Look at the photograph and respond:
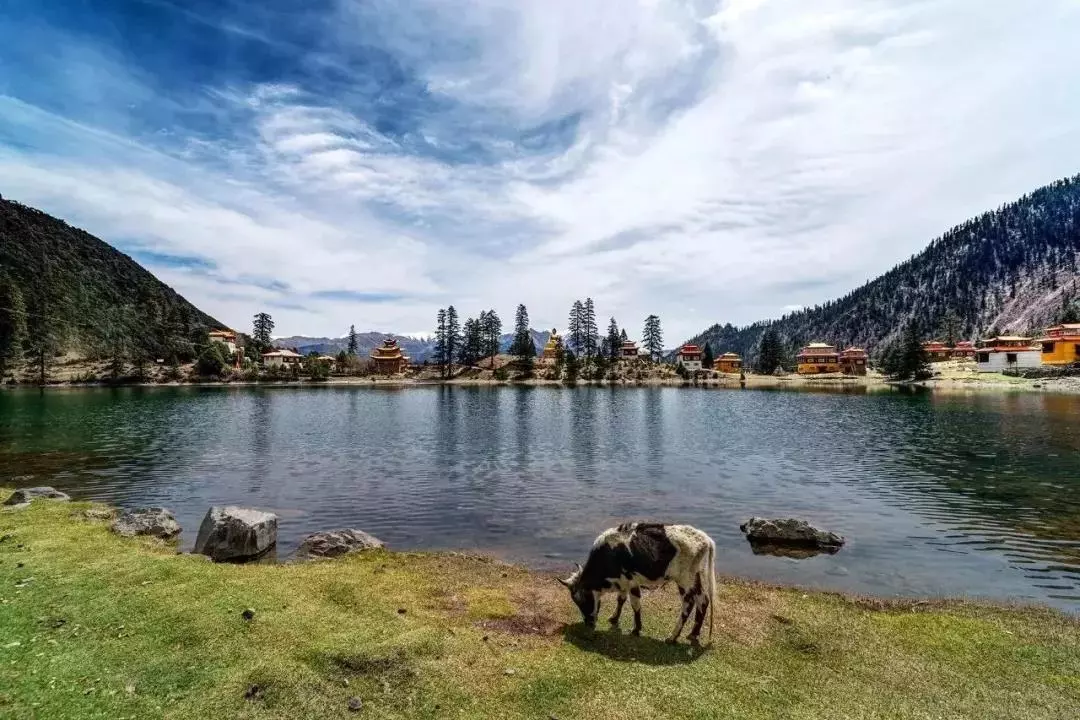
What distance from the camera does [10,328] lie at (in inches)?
5925

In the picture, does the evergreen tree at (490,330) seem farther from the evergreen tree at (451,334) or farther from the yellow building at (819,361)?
the yellow building at (819,361)

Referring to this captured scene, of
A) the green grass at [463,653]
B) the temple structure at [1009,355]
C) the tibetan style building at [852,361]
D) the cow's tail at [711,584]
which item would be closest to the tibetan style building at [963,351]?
the tibetan style building at [852,361]

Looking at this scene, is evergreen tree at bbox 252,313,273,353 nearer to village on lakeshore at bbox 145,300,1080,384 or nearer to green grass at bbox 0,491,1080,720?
village on lakeshore at bbox 145,300,1080,384

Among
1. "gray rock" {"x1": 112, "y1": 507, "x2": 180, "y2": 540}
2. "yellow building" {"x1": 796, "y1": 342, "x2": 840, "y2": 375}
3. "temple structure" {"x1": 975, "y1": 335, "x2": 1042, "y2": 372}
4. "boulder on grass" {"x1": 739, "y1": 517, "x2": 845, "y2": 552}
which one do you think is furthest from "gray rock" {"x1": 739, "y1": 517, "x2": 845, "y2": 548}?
"yellow building" {"x1": 796, "y1": 342, "x2": 840, "y2": 375}

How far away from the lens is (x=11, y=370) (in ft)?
493

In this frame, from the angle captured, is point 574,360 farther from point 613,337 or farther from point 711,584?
point 711,584

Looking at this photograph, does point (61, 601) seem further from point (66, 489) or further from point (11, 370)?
point (11, 370)

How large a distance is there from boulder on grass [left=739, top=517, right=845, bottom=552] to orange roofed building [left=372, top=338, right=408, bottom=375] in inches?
6628

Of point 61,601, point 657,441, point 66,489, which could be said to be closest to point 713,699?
point 61,601

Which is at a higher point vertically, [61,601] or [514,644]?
[61,601]

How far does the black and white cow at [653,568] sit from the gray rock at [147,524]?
57.7ft

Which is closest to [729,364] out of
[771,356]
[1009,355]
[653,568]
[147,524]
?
[771,356]

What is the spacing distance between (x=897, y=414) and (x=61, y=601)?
7927 centimetres

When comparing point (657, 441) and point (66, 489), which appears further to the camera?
point (657, 441)
